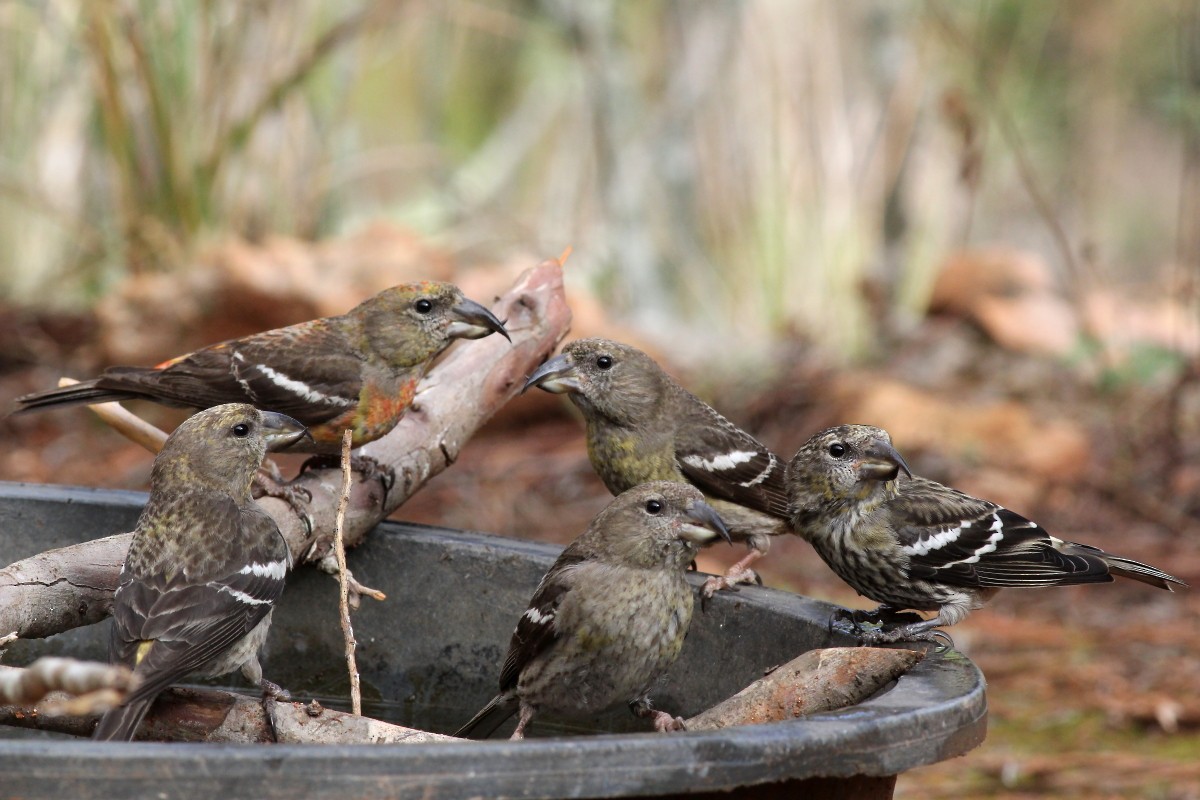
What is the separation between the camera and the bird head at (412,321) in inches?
174

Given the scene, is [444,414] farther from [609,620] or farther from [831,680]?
[831,680]

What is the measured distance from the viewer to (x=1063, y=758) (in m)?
5.33

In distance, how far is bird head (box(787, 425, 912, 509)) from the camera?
3.68 metres

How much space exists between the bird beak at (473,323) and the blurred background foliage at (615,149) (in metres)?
3.35

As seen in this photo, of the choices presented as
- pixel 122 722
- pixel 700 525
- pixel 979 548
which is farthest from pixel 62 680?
pixel 979 548

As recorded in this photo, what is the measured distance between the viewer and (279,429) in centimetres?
361

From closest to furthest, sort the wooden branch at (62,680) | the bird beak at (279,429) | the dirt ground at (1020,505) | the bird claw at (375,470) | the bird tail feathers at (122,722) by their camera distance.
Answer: the wooden branch at (62,680)
the bird tail feathers at (122,722)
the bird beak at (279,429)
the bird claw at (375,470)
the dirt ground at (1020,505)

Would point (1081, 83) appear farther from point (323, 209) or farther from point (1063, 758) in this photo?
point (1063, 758)

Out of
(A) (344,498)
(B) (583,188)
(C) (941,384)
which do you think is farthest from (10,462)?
(C) (941,384)

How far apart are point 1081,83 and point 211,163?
30.3ft

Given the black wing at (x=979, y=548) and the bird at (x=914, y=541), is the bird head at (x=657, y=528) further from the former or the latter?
the black wing at (x=979, y=548)

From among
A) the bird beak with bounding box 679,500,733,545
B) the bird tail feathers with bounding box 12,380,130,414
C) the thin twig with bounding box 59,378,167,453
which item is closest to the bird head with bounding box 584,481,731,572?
the bird beak with bounding box 679,500,733,545

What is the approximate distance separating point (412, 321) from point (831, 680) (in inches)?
89.8

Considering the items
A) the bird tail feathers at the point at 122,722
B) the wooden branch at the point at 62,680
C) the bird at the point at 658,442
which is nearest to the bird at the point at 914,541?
the bird at the point at 658,442
